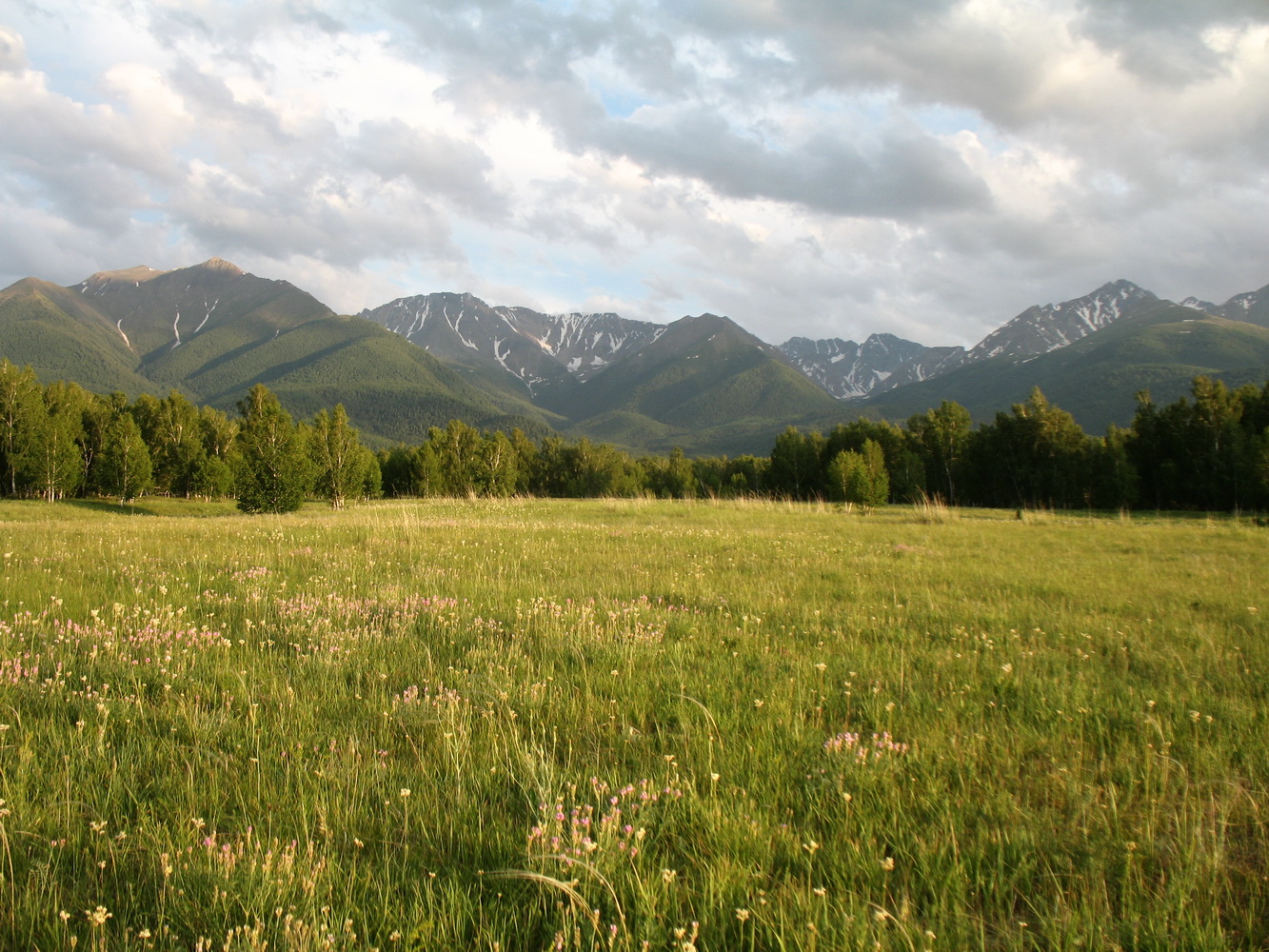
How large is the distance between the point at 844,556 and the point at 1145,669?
291 inches

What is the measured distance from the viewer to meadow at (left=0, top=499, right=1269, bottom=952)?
2209mm

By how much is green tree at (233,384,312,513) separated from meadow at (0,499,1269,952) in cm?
3010

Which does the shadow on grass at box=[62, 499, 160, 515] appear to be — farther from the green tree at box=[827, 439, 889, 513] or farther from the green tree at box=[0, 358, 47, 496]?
the green tree at box=[827, 439, 889, 513]

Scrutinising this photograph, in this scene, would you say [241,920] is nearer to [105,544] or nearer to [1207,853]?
[1207,853]

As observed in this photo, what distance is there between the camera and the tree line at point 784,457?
152 feet

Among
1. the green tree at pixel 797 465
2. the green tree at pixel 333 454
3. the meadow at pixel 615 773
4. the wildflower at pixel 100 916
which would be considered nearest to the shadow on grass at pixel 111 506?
the green tree at pixel 333 454

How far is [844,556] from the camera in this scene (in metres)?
12.8

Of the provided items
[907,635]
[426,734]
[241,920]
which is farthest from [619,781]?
[907,635]

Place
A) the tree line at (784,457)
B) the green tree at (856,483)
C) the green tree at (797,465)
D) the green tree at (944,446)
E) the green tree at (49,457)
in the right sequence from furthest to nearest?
the green tree at (797,465)
the green tree at (944,446)
the green tree at (49,457)
the green tree at (856,483)
the tree line at (784,457)

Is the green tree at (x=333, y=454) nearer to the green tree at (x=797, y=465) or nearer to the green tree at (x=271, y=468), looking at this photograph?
the green tree at (x=271, y=468)

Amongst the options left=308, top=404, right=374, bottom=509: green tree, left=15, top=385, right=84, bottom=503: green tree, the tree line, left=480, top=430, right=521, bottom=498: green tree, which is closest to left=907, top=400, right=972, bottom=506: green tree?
the tree line

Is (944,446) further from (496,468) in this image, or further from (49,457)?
(49,457)

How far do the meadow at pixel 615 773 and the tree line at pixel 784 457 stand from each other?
110 ft

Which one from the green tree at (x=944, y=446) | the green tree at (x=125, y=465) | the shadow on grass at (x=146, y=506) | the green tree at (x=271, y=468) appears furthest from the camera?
the green tree at (x=944, y=446)
